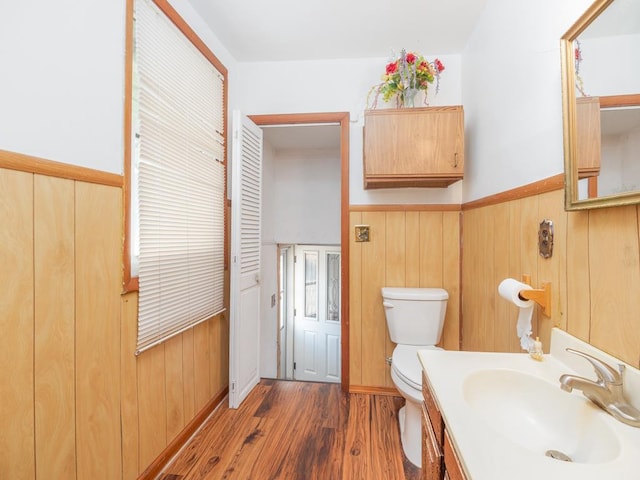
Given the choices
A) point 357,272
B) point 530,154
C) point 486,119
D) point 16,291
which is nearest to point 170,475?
point 16,291

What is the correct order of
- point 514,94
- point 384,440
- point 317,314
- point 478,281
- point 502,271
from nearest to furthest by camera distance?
1. point 514,94
2. point 502,271
3. point 384,440
4. point 478,281
5. point 317,314

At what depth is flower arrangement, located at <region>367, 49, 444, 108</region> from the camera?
6.10 feet

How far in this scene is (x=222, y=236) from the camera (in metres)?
2.01

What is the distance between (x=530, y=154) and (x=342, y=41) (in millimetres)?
1435

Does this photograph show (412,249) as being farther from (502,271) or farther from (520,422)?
(520,422)

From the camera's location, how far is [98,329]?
1.11m

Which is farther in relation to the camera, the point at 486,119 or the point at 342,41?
the point at 342,41

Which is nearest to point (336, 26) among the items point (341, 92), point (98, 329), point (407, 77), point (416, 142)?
point (341, 92)

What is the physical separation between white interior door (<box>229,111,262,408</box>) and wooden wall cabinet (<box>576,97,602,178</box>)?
1.69m

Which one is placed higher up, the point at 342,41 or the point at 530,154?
the point at 342,41

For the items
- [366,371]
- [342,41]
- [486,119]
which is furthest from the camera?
[366,371]

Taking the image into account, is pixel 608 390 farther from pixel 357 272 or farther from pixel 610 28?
pixel 357 272

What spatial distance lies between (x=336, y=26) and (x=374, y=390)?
249cm

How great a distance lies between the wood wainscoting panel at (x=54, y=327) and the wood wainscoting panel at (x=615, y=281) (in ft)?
5.49
